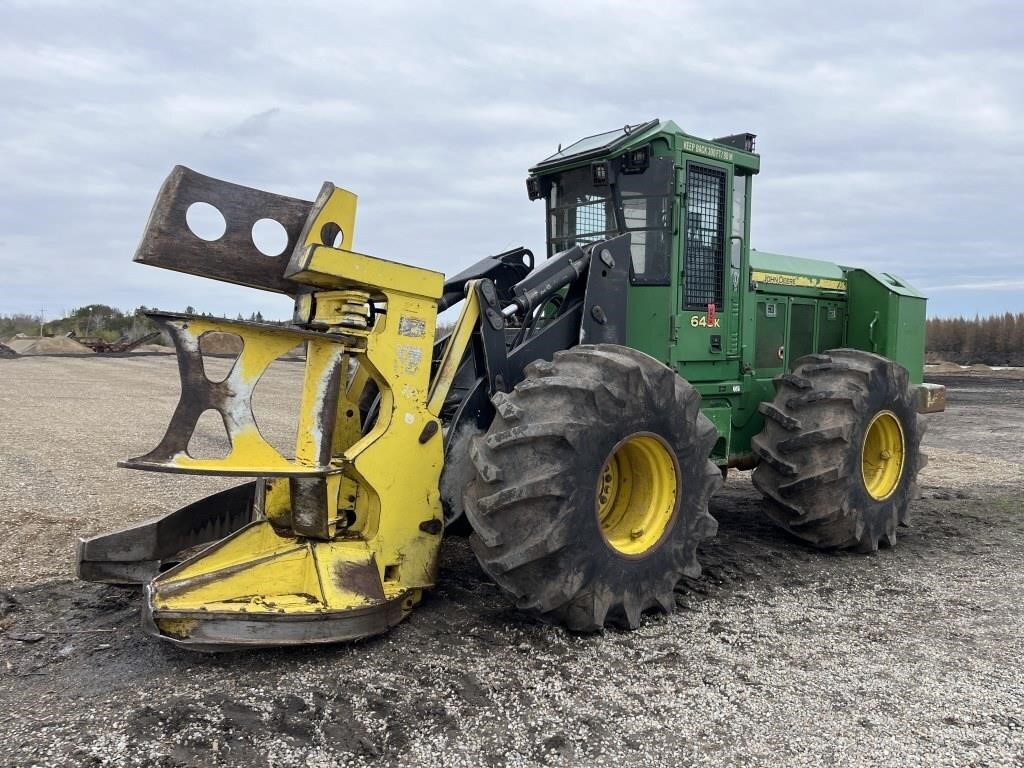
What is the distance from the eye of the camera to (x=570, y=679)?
3768mm

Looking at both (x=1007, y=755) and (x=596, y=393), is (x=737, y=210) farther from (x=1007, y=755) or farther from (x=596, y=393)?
(x=1007, y=755)

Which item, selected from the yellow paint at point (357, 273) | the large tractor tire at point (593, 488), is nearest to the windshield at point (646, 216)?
the large tractor tire at point (593, 488)

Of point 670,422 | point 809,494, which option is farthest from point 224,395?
point 809,494

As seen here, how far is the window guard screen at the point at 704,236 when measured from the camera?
19.7ft

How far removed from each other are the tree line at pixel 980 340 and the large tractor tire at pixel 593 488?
35610mm

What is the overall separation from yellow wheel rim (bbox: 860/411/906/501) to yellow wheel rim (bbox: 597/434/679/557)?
2.52 m

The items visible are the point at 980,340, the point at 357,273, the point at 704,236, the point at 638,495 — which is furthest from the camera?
the point at 980,340

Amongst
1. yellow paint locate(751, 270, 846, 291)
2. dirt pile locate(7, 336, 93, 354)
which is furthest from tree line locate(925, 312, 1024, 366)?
dirt pile locate(7, 336, 93, 354)

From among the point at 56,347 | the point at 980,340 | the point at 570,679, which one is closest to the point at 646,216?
the point at 570,679

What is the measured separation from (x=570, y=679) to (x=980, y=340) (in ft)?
126

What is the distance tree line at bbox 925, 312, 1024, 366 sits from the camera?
35.2 metres

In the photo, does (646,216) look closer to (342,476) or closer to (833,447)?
(833,447)

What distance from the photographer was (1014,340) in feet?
116

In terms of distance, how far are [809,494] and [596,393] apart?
245 cm
